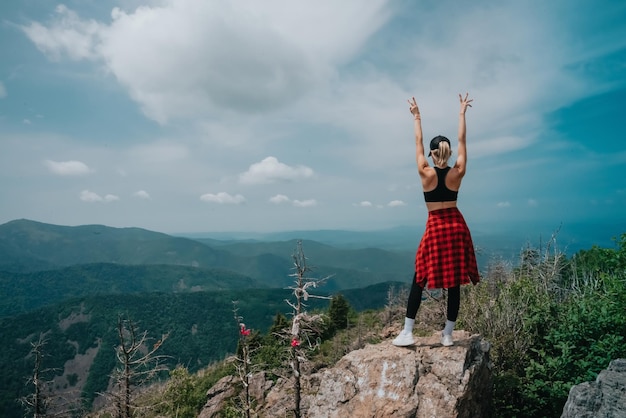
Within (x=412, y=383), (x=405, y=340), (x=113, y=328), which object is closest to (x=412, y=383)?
A: (x=412, y=383)

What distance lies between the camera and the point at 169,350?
129750mm

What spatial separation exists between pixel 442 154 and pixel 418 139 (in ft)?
1.36

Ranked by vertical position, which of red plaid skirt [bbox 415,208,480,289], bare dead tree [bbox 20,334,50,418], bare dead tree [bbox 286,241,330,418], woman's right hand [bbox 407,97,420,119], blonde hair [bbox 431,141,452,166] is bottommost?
bare dead tree [bbox 20,334,50,418]

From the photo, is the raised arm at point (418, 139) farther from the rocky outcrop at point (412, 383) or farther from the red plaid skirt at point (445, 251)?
the rocky outcrop at point (412, 383)

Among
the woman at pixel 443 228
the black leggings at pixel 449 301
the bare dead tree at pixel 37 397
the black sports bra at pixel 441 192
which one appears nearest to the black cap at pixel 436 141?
the woman at pixel 443 228

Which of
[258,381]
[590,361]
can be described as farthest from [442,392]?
[258,381]

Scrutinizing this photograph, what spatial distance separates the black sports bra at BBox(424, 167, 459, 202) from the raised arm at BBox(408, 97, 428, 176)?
20cm

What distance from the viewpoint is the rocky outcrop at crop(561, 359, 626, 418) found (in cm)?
374

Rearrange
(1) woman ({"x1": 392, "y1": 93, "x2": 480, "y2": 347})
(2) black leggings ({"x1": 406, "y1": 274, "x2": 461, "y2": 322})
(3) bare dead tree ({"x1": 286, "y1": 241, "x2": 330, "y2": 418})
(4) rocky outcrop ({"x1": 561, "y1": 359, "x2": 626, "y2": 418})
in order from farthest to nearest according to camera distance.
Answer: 1. (3) bare dead tree ({"x1": 286, "y1": 241, "x2": 330, "y2": 418})
2. (2) black leggings ({"x1": 406, "y1": 274, "x2": 461, "y2": 322})
3. (1) woman ({"x1": 392, "y1": 93, "x2": 480, "y2": 347})
4. (4) rocky outcrop ({"x1": 561, "y1": 359, "x2": 626, "y2": 418})

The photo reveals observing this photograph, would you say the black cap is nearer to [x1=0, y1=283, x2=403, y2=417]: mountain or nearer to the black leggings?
the black leggings

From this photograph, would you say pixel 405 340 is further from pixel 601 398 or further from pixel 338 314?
pixel 338 314

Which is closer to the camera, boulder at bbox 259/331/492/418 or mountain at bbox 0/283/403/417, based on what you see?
boulder at bbox 259/331/492/418

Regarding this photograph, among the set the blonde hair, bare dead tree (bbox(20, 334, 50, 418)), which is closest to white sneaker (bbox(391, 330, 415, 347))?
the blonde hair

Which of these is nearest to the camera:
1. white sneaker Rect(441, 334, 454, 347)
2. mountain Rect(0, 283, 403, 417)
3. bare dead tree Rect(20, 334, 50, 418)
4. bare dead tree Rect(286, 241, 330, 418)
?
white sneaker Rect(441, 334, 454, 347)
